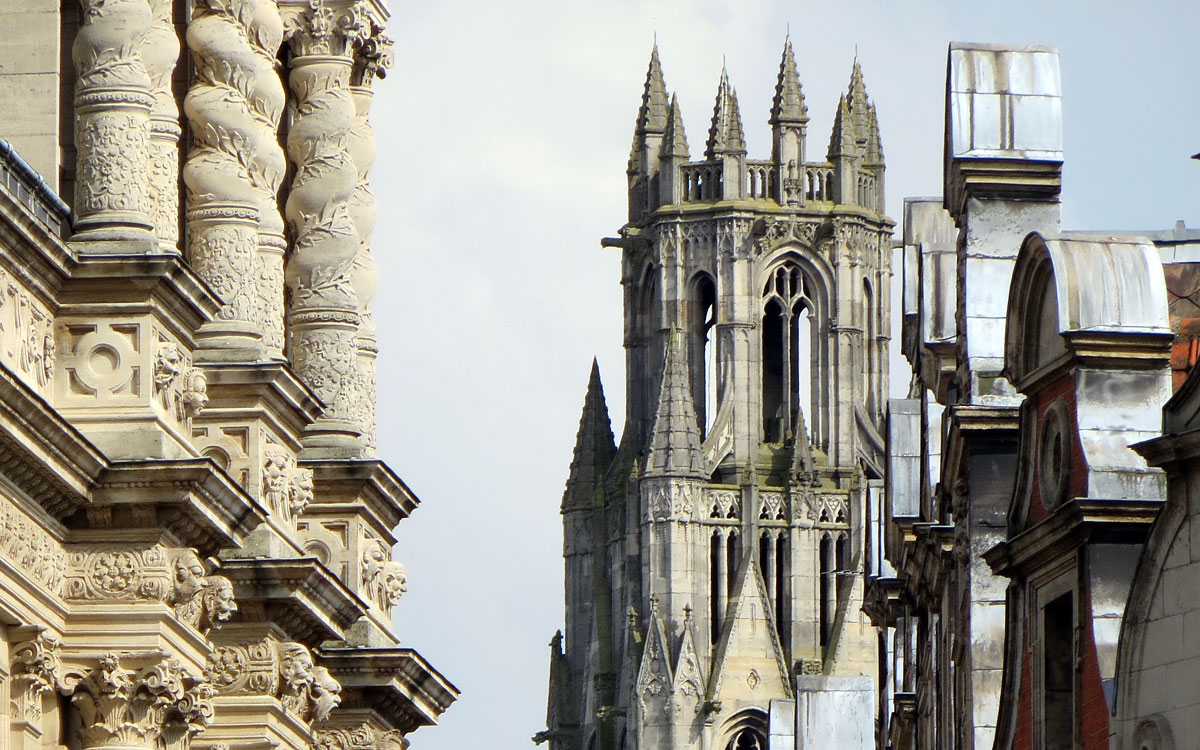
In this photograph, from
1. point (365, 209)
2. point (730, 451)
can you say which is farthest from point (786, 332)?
point (365, 209)

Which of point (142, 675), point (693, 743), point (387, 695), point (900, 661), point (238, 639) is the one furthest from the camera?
point (693, 743)

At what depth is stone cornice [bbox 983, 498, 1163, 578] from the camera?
31.7 metres

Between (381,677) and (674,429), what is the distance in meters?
102

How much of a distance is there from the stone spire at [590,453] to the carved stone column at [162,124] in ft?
389

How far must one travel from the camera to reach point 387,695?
44.8 metres

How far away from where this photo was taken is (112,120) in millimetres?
34375

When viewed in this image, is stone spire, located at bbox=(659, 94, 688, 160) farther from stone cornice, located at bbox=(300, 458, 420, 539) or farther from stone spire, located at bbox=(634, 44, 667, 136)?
stone cornice, located at bbox=(300, 458, 420, 539)

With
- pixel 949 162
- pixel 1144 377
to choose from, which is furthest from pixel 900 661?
pixel 1144 377

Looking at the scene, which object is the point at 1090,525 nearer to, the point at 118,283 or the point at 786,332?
the point at 118,283

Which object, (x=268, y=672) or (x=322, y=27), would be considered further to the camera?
(x=322, y=27)

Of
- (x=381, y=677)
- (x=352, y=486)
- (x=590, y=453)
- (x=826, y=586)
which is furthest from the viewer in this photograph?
(x=590, y=453)

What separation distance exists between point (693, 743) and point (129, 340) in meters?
111

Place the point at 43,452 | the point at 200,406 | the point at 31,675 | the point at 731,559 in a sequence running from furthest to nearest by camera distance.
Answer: the point at 731,559 → the point at 200,406 → the point at 31,675 → the point at 43,452

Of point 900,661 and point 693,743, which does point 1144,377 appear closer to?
point 900,661
